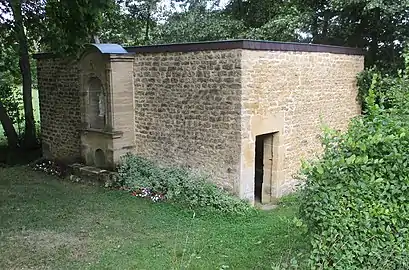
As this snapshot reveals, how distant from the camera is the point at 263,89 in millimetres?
8539

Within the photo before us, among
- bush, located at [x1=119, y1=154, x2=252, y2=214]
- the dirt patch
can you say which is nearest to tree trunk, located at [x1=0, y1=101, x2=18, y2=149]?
bush, located at [x1=119, y1=154, x2=252, y2=214]

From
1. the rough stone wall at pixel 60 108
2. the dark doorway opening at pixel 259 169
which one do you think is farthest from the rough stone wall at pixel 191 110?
the rough stone wall at pixel 60 108

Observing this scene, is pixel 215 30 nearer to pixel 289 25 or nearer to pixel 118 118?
pixel 289 25

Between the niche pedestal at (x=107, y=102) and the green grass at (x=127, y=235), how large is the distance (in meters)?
1.41

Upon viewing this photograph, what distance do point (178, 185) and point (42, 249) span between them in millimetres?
3412

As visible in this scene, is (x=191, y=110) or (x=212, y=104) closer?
(x=212, y=104)

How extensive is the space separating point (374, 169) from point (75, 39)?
5.91 metres

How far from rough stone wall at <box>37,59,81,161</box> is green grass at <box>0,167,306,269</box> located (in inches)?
112

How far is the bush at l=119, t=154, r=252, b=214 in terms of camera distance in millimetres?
8047

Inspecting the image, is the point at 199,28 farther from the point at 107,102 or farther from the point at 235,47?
the point at 235,47

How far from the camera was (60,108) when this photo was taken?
39.1ft

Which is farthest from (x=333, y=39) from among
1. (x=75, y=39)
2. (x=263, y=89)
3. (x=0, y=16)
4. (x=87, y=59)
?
(x=0, y=16)

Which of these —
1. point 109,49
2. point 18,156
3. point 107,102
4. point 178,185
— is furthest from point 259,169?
point 18,156

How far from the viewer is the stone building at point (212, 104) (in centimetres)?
827
